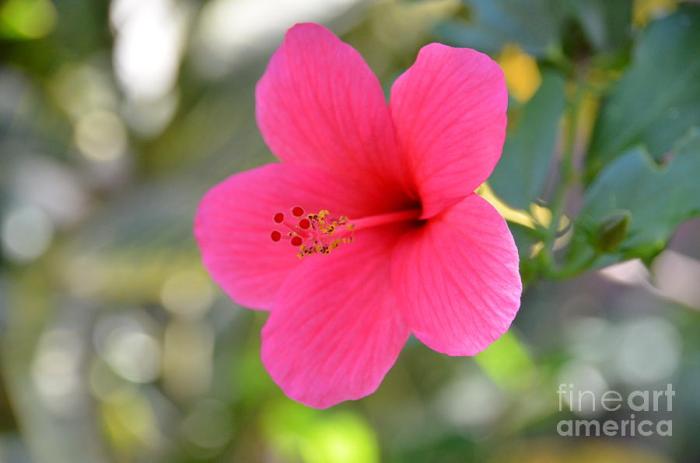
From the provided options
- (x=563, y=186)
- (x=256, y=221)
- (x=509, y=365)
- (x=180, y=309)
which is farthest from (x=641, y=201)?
(x=180, y=309)

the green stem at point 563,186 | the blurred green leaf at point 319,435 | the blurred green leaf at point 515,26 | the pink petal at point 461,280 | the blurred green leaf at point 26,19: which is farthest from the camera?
the blurred green leaf at point 26,19

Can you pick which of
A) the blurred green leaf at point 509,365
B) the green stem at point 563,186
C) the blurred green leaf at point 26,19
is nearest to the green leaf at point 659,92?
the green stem at point 563,186

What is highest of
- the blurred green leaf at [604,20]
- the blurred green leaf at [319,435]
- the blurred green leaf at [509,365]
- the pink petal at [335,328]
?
the blurred green leaf at [604,20]

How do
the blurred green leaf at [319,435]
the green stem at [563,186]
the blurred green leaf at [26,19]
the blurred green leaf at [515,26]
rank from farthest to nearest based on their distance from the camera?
the blurred green leaf at [26,19], the blurred green leaf at [319,435], the blurred green leaf at [515,26], the green stem at [563,186]

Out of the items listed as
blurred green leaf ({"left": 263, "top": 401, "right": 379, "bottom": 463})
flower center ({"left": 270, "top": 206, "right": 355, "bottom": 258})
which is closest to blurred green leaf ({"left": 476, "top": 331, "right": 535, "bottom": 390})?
blurred green leaf ({"left": 263, "top": 401, "right": 379, "bottom": 463})

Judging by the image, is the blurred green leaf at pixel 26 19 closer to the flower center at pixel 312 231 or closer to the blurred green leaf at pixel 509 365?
the blurred green leaf at pixel 509 365

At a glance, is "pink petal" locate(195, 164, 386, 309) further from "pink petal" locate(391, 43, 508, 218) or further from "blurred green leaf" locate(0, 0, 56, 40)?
"blurred green leaf" locate(0, 0, 56, 40)

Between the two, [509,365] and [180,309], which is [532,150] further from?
[180,309]
